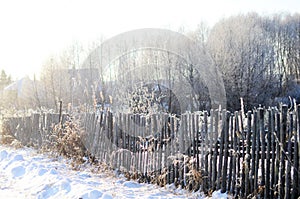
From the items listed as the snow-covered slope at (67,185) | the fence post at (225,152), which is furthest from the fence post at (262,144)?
the snow-covered slope at (67,185)

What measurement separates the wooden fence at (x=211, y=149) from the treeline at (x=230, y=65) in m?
16.7

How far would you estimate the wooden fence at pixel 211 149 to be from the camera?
14.8 feet

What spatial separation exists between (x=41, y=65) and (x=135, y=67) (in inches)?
406

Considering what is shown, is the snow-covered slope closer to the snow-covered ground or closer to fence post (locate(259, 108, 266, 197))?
the snow-covered ground

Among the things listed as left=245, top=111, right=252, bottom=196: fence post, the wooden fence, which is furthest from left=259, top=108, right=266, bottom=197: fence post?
left=245, top=111, right=252, bottom=196: fence post

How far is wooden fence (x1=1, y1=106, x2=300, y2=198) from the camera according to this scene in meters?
4.52

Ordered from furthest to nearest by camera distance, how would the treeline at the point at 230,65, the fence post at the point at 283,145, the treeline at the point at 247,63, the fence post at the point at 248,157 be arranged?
1. the treeline at the point at 230,65
2. the treeline at the point at 247,63
3. the fence post at the point at 248,157
4. the fence post at the point at 283,145

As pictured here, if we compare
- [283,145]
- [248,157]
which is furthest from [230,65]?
[283,145]

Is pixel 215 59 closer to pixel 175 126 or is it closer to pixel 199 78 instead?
pixel 199 78

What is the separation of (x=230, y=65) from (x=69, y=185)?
2442 centimetres

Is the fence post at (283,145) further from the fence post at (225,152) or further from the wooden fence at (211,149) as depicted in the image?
the fence post at (225,152)

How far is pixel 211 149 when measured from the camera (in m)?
5.46

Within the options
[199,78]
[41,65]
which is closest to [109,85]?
[199,78]

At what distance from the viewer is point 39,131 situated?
11188 mm
